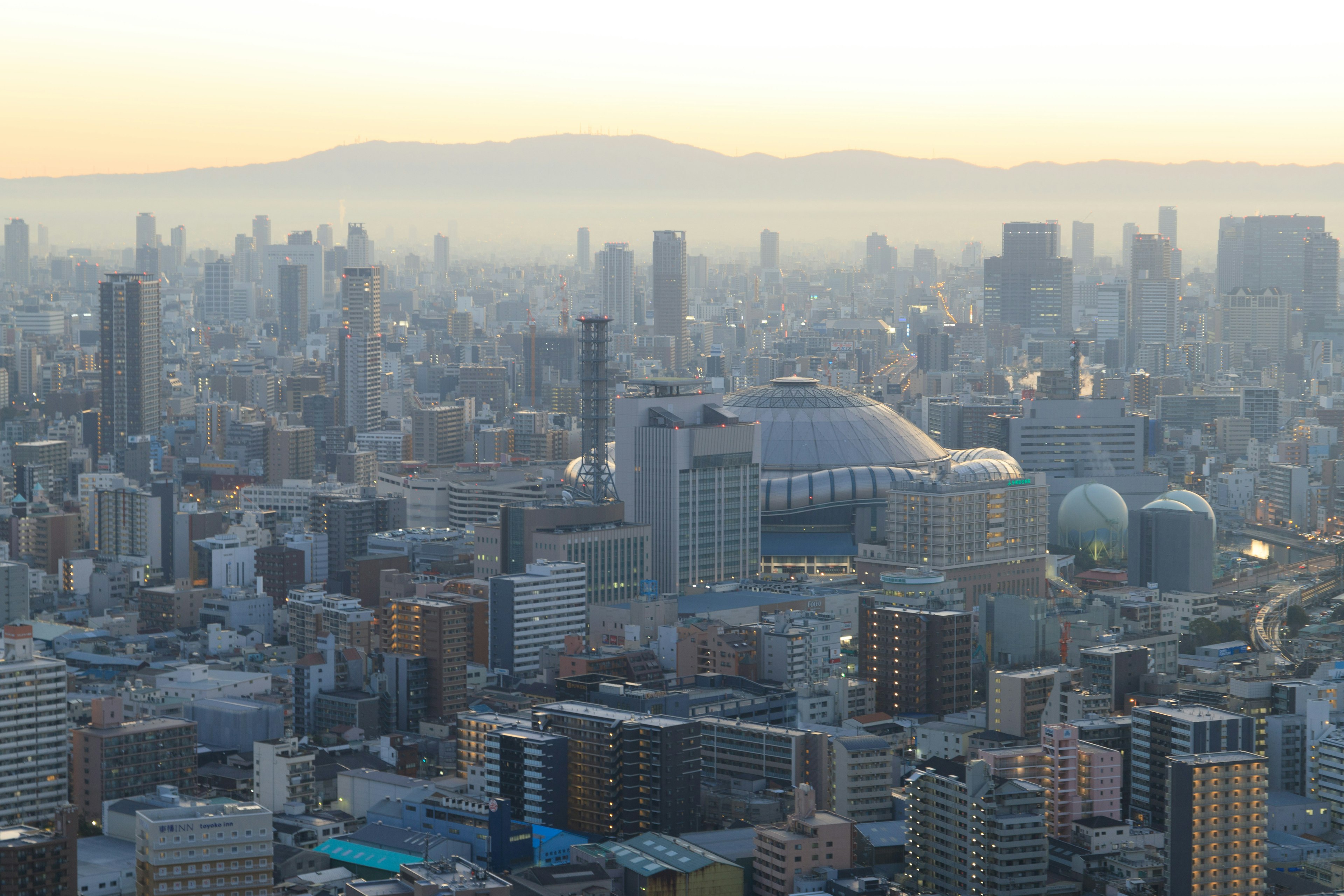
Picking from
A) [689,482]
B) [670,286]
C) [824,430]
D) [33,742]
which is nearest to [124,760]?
[33,742]

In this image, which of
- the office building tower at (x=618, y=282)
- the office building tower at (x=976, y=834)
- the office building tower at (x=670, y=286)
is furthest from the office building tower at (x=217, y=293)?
the office building tower at (x=976, y=834)

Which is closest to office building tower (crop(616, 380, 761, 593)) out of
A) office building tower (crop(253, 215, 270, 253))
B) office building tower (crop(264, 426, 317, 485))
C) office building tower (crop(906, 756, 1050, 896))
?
office building tower (crop(906, 756, 1050, 896))

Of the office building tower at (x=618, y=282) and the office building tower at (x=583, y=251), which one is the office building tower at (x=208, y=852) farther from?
the office building tower at (x=583, y=251)

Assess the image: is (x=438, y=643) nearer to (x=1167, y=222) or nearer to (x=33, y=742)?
(x=33, y=742)

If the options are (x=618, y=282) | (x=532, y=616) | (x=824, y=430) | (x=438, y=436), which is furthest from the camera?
(x=618, y=282)

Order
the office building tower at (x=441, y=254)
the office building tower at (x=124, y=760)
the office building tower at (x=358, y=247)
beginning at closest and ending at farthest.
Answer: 1. the office building tower at (x=124, y=760)
2. the office building tower at (x=358, y=247)
3. the office building tower at (x=441, y=254)

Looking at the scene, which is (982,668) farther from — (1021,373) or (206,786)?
(1021,373)

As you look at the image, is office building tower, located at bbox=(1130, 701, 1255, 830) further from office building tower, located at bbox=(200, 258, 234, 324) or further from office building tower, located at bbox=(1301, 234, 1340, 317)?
office building tower, located at bbox=(200, 258, 234, 324)
